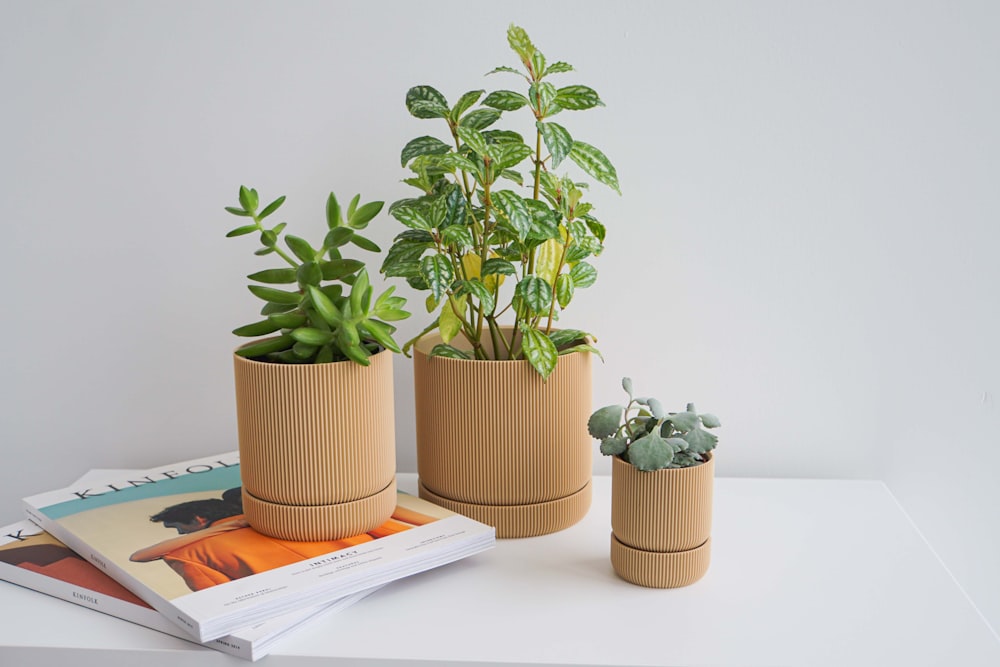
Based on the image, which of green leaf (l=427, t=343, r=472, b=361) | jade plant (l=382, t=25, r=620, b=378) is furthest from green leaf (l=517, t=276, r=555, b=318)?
green leaf (l=427, t=343, r=472, b=361)

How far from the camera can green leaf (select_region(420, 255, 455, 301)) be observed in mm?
809

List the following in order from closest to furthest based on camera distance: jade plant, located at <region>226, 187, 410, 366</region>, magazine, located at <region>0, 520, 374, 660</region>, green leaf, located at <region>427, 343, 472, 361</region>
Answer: magazine, located at <region>0, 520, 374, 660</region>
jade plant, located at <region>226, 187, 410, 366</region>
green leaf, located at <region>427, 343, 472, 361</region>

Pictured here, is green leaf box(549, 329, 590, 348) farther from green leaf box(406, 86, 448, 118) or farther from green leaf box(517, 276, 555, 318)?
green leaf box(406, 86, 448, 118)

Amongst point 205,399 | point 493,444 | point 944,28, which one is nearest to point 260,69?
point 205,399

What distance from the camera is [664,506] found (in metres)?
0.77

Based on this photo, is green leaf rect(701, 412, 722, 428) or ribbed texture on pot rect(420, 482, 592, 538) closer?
green leaf rect(701, 412, 722, 428)

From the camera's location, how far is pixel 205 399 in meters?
1.12

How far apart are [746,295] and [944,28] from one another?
1.25 feet

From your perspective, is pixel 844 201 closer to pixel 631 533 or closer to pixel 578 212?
pixel 578 212

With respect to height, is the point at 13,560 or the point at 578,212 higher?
the point at 578,212

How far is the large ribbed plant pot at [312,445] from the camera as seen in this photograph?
786 millimetres

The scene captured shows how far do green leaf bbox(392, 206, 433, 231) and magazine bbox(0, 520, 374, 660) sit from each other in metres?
0.35

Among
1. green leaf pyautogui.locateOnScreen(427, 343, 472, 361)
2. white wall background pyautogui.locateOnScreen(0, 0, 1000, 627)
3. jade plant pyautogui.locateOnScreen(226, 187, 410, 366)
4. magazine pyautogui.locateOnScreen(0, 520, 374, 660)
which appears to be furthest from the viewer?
white wall background pyautogui.locateOnScreen(0, 0, 1000, 627)

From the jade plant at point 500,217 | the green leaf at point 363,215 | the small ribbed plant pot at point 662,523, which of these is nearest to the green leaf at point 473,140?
the jade plant at point 500,217
